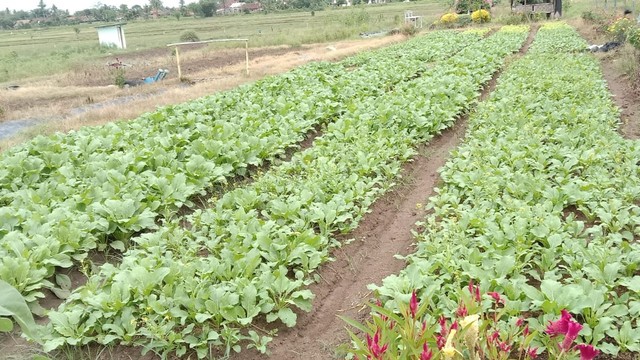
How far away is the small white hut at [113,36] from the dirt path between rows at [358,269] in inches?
1478

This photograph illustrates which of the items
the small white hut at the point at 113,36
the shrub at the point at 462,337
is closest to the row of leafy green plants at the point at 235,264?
the shrub at the point at 462,337

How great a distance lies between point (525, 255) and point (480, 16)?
3571 cm

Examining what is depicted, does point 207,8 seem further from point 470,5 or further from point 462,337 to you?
point 462,337

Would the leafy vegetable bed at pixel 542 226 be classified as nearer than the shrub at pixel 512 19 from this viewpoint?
Yes

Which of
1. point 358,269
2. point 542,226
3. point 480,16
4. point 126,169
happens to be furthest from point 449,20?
point 358,269

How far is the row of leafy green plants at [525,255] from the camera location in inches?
115

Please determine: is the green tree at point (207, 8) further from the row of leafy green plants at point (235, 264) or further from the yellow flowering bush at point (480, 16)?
the row of leafy green plants at point (235, 264)

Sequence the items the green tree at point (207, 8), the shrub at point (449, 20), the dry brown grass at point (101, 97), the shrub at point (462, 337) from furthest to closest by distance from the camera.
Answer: the green tree at point (207, 8)
the shrub at point (449, 20)
the dry brown grass at point (101, 97)
the shrub at point (462, 337)

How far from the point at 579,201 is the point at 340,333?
299 cm

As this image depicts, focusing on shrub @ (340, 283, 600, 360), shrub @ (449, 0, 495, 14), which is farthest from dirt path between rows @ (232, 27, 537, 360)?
shrub @ (449, 0, 495, 14)

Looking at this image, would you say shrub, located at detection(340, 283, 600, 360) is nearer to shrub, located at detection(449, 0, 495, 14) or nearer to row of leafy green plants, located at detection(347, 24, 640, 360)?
row of leafy green plants, located at detection(347, 24, 640, 360)

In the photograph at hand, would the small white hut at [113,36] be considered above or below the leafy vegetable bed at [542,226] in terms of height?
above

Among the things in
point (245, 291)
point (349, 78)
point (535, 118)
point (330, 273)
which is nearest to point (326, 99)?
point (349, 78)

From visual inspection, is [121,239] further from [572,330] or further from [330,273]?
[572,330]
